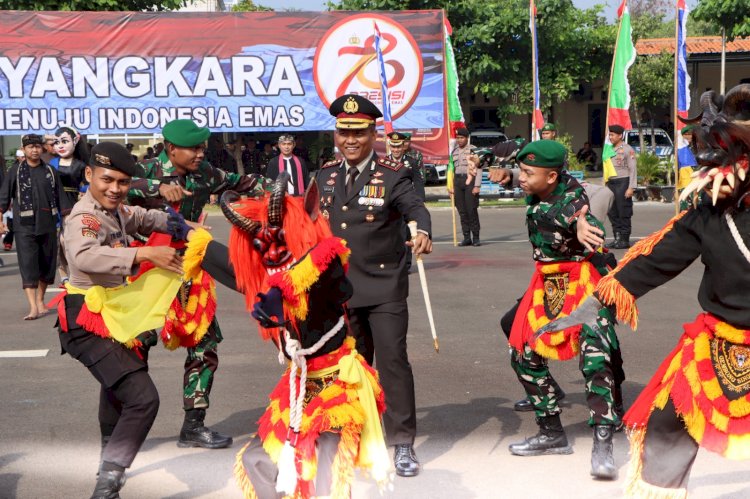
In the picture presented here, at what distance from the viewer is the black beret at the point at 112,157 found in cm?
498

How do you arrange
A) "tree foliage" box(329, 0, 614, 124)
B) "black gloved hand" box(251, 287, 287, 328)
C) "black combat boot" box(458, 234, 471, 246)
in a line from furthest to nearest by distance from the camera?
1. "tree foliage" box(329, 0, 614, 124)
2. "black combat boot" box(458, 234, 471, 246)
3. "black gloved hand" box(251, 287, 287, 328)

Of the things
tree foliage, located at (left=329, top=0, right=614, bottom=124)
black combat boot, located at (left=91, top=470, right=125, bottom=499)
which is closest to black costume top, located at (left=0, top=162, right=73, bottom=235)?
black combat boot, located at (left=91, top=470, right=125, bottom=499)

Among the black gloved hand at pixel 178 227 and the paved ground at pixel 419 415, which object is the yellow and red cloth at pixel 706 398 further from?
the black gloved hand at pixel 178 227

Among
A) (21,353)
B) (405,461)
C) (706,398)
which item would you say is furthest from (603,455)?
(21,353)

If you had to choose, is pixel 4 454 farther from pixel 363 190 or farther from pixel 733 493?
pixel 733 493

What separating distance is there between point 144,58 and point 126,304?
1897cm

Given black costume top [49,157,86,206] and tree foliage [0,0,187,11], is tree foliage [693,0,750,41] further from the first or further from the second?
black costume top [49,157,86,206]

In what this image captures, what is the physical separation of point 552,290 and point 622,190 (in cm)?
1107

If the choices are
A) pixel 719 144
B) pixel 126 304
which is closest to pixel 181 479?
pixel 126 304

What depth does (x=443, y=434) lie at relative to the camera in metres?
6.54

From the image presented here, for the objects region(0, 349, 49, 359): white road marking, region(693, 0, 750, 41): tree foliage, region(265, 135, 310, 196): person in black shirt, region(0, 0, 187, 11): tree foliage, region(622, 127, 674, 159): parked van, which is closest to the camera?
region(0, 349, 49, 359): white road marking

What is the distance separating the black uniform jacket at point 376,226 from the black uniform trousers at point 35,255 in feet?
20.7

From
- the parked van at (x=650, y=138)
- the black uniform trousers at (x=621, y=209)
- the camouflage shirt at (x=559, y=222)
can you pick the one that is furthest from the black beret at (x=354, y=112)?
the parked van at (x=650, y=138)

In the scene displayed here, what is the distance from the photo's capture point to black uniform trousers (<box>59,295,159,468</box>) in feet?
15.9
